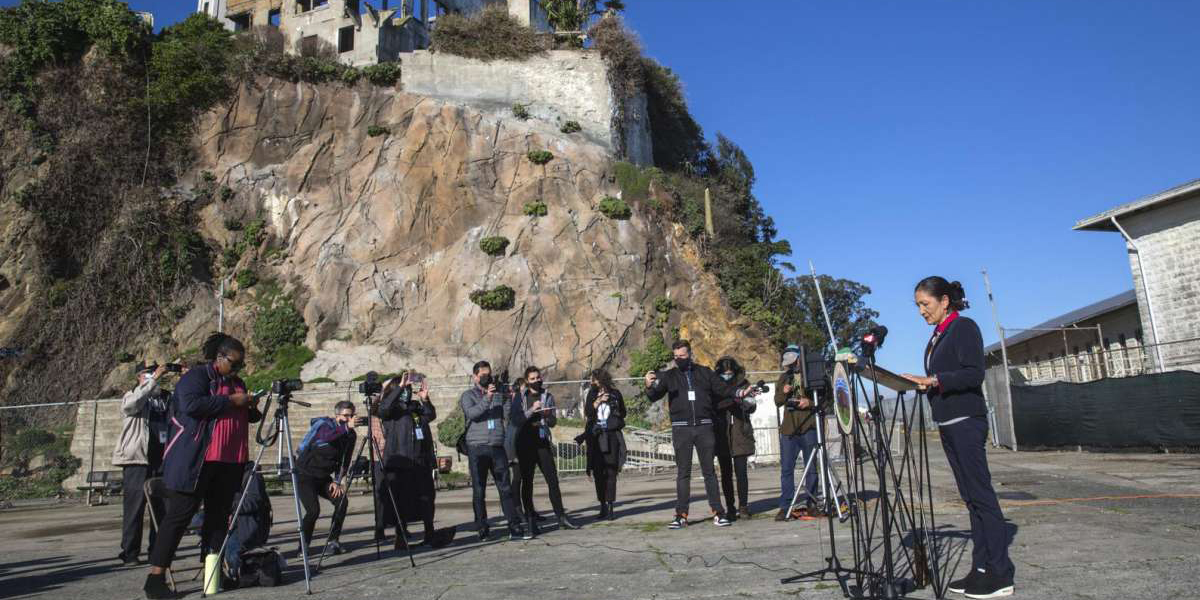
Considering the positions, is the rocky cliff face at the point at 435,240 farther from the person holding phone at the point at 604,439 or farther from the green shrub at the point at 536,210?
the person holding phone at the point at 604,439

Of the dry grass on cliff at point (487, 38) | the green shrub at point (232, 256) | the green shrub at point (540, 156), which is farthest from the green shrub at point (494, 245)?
the green shrub at point (232, 256)

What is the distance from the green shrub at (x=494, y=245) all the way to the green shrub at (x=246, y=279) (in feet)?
30.3

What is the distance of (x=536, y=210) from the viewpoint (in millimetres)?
31500

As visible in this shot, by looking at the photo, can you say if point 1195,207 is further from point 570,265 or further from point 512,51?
point 512,51

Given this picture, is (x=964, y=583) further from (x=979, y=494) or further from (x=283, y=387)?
(x=283, y=387)

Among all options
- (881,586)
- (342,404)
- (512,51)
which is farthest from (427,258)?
(881,586)

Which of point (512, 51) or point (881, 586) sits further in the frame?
point (512, 51)

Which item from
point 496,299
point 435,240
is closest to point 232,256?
point 435,240

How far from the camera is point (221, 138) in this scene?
116 feet

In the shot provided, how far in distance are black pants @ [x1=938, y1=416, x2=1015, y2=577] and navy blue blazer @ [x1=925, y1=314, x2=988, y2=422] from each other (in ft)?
→ 0.28

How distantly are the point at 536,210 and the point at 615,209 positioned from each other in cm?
311

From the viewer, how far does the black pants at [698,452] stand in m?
8.18

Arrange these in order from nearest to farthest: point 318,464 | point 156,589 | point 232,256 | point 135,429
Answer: point 156,589, point 318,464, point 135,429, point 232,256

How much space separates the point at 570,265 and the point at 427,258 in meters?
5.70
